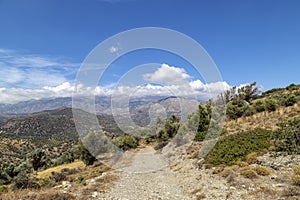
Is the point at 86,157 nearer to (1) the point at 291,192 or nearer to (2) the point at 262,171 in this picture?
(2) the point at 262,171

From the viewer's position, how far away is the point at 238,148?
19.8m

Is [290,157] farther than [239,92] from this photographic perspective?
No

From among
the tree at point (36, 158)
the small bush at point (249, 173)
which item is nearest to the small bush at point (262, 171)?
the small bush at point (249, 173)

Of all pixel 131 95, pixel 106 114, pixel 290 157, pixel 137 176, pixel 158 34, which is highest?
pixel 158 34

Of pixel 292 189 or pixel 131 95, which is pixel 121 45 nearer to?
pixel 131 95

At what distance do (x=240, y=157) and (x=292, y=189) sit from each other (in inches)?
301

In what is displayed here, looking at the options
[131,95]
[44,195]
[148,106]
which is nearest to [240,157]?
[131,95]

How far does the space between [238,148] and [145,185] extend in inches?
343

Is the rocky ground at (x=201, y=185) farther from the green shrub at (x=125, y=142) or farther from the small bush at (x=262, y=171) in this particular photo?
the green shrub at (x=125, y=142)

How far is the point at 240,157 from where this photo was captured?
17984 millimetres

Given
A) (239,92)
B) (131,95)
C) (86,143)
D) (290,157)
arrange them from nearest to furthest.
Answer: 1. (290,157)
2. (131,95)
3. (86,143)
4. (239,92)

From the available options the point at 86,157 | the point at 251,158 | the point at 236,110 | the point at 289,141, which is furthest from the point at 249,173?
the point at 236,110

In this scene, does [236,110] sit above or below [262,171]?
above

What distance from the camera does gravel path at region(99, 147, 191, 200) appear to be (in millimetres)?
13115
